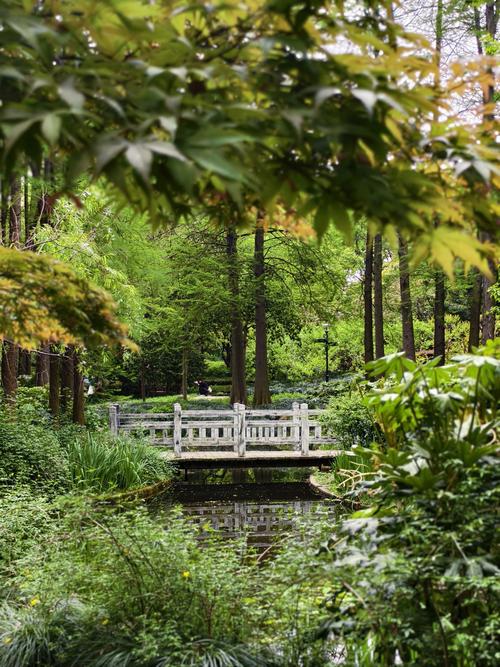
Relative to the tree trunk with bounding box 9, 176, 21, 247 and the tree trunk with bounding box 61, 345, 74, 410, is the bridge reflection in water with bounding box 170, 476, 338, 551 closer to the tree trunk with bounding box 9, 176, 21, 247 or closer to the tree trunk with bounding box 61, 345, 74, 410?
the tree trunk with bounding box 61, 345, 74, 410

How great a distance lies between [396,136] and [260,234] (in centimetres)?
1971

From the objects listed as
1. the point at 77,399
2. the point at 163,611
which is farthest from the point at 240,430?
the point at 163,611

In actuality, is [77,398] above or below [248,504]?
above

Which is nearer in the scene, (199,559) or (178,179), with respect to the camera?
(178,179)

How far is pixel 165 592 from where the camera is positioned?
3.77 metres

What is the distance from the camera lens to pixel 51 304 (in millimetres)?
3785

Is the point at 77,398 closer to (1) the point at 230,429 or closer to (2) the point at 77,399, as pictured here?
(2) the point at 77,399

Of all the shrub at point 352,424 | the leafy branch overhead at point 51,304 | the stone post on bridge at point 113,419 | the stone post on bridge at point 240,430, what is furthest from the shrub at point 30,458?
the stone post on bridge at point 240,430

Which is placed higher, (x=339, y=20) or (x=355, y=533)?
(x=339, y=20)

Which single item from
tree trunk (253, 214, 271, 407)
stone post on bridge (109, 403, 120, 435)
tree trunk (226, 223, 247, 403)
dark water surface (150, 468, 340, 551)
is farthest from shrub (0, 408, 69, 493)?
tree trunk (226, 223, 247, 403)

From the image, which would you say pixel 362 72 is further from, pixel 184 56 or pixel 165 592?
pixel 165 592

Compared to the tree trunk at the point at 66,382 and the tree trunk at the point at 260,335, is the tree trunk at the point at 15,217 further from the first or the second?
the tree trunk at the point at 260,335

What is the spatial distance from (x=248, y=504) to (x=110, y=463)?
2382 millimetres

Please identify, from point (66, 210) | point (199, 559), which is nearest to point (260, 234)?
point (66, 210)
